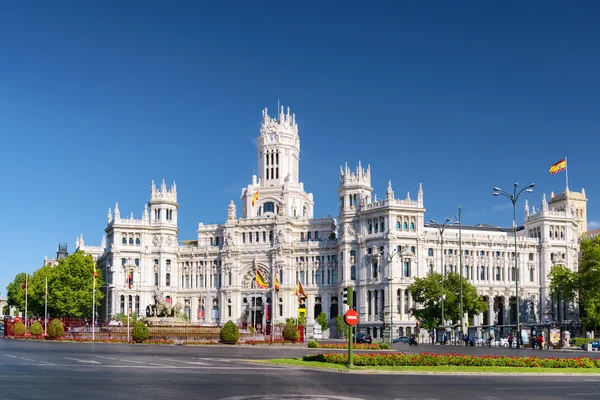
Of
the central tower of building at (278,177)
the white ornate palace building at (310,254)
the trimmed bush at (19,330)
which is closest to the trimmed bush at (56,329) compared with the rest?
the trimmed bush at (19,330)

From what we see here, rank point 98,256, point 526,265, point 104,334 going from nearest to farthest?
point 104,334
point 526,265
point 98,256

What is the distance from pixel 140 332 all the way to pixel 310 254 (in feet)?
226

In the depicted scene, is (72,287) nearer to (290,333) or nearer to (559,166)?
(290,333)

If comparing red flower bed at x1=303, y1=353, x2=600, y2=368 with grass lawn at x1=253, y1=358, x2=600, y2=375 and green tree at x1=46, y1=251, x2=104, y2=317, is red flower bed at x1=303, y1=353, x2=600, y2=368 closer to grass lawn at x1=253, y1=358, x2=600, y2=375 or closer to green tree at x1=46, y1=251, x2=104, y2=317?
grass lawn at x1=253, y1=358, x2=600, y2=375

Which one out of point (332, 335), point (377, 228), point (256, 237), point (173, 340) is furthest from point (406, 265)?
point (173, 340)

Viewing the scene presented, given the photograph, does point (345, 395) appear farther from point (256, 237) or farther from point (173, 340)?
point (256, 237)

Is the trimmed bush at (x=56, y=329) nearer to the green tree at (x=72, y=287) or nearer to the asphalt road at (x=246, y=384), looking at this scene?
the asphalt road at (x=246, y=384)

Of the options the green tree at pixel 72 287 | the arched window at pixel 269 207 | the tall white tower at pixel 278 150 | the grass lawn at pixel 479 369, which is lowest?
the grass lawn at pixel 479 369

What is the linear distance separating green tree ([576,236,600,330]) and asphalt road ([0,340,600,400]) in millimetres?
77796

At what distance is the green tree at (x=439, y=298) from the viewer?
109m

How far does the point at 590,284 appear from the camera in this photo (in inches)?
4464

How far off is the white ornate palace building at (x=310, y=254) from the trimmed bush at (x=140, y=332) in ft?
161

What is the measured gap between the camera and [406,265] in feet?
424

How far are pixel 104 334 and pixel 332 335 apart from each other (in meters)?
57.9
